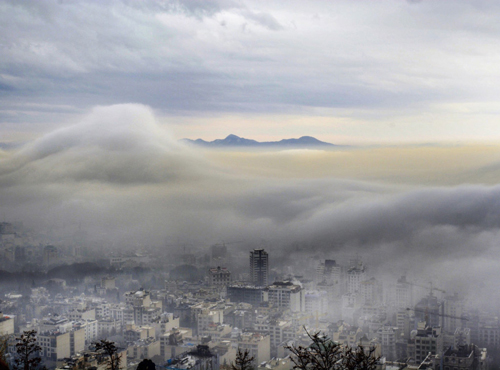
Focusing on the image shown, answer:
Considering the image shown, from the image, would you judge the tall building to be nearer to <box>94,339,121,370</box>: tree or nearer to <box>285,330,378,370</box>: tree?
<box>94,339,121,370</box>: tree

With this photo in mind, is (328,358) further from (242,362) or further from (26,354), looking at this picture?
(26,354)

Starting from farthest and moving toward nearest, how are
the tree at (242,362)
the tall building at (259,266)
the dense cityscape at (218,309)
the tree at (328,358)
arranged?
the tall building at (259,266)
the dense cityscape at (218,309)
the tree at (242,362)
the tree at (328,358)

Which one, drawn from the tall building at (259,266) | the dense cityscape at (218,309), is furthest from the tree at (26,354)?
the tall building at (259,266)

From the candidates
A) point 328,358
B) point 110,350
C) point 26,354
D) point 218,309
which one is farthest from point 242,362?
point 218,309

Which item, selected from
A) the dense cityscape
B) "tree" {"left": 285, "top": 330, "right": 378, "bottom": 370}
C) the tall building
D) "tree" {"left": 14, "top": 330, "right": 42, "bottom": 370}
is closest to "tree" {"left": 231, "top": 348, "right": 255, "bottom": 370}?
"tree" {"left": 285, "top": 330, "right": 378, "bottom": 370}

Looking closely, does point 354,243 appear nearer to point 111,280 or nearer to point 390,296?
point 390,296

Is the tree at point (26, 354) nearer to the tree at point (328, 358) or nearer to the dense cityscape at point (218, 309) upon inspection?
the dense cityscape at point (218, 309)

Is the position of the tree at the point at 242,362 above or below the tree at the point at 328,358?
below

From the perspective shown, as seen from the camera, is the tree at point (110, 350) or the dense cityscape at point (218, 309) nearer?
the tree at point (110, 350)
